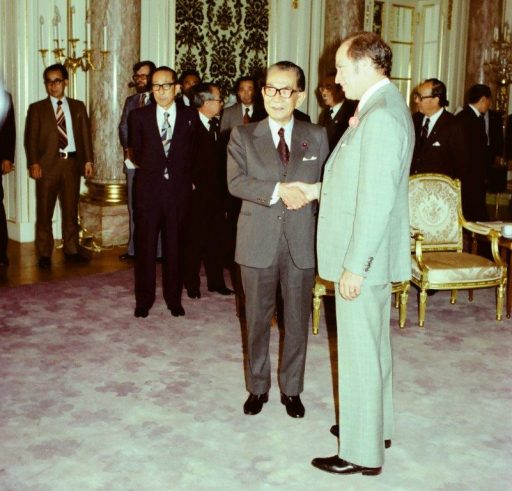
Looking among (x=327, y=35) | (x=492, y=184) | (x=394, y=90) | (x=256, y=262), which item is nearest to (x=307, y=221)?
(x=256, y=262)

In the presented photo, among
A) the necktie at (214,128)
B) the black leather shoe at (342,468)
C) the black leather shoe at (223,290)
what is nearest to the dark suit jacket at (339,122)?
the necktie at (214,128)

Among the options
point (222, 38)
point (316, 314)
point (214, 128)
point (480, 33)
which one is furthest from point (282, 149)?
point (480, 33)

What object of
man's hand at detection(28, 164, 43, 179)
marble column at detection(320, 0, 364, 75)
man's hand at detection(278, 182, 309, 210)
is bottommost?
man's hand at detection(28, 164, 43, 179)

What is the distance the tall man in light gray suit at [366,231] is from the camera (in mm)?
2734

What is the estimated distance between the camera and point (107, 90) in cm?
788

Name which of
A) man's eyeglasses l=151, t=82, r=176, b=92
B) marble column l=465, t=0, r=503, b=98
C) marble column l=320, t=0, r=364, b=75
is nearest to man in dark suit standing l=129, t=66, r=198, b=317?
man's eyeglasses l=151, t=82, r=176, b=92

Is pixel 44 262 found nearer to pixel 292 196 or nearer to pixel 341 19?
pixel 292 196

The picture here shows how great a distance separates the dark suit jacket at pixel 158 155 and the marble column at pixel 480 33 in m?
7.59

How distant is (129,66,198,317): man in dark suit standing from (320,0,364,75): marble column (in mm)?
4809

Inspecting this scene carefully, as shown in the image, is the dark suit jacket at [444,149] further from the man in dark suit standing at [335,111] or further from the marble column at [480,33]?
the marble column at [480,33]

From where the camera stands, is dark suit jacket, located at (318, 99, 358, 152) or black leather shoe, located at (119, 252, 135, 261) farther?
black leather shoe, located at (119, 252, 135, 261)

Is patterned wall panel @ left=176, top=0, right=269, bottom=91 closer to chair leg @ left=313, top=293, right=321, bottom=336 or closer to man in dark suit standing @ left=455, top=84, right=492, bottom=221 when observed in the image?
man in dark suit standing @ left=455, top=84, right=492, bottom=221

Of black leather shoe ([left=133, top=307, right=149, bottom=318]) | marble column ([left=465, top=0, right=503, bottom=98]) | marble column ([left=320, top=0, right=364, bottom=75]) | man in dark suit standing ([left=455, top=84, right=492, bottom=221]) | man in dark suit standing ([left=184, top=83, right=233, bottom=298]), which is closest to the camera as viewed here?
black leather shoe ([left=133, top=307, right=149, bottom=318])

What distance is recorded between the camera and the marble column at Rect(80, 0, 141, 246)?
7.83 meters
